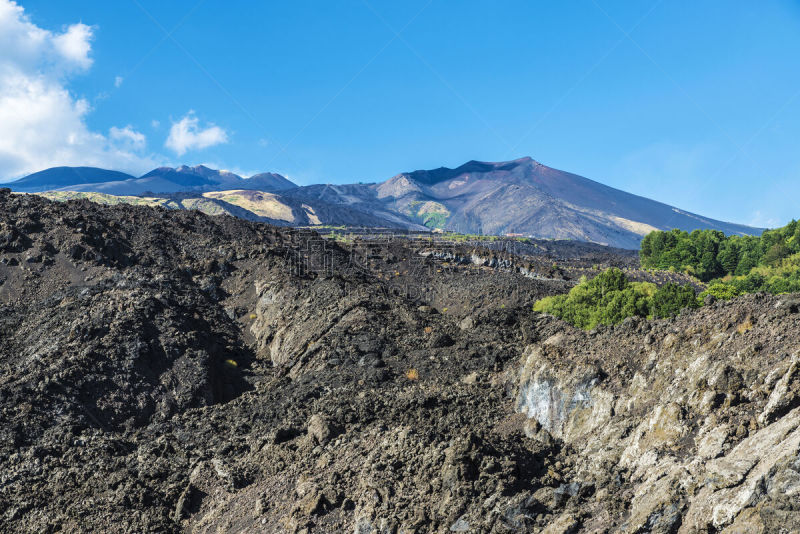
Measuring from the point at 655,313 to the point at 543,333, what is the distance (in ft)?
19.8

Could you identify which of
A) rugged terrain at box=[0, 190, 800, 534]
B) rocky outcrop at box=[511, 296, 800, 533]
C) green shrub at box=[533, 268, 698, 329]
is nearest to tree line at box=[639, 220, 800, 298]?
green shrub at box=[533, 268, 698, 329]

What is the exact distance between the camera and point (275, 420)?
2670 cm

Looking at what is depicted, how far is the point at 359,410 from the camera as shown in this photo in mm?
25062

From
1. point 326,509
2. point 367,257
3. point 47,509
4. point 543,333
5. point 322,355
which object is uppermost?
point 367,257

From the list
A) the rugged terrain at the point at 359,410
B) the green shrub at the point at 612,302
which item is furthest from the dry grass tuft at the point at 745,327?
the green shrub at the point at 612,302

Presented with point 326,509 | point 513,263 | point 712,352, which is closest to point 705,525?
point 712,352

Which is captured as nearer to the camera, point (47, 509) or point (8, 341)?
point (47, 509)

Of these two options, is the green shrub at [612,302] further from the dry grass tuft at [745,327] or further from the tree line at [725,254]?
the tree line at [725,254]

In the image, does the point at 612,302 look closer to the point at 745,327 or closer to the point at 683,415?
the point at 745,327

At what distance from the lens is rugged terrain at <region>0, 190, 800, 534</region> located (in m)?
14.0

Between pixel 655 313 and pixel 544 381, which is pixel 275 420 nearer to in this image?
pixel 544 381

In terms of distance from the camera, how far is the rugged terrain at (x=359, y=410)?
14.0 metres

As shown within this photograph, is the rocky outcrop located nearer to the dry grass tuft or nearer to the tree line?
the dry grass tuft

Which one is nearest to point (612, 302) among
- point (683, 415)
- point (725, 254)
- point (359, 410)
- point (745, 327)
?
point (745, 327)
